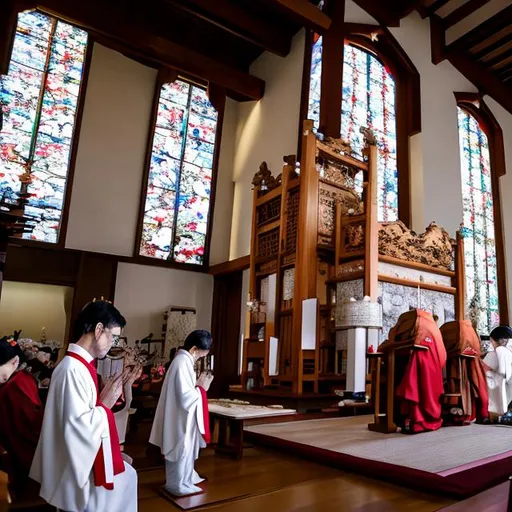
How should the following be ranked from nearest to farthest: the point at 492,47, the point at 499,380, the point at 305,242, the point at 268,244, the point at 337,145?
the point at 499,380, the point at 305,242, the point at 337,145, the point at 268,244, the point at 492,47

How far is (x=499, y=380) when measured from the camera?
4.89 m

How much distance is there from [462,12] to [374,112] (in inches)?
117

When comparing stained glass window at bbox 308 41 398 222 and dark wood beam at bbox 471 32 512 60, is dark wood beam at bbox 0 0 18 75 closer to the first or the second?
stained glass window at bbox 308 41 398 222

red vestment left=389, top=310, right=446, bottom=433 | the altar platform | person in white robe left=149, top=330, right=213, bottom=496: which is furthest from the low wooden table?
red vestment left=389, top=310, right=446, bottom=433

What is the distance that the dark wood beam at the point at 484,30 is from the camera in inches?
369

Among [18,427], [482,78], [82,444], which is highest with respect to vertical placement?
[482,78]

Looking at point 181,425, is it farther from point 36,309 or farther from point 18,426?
point 36,309

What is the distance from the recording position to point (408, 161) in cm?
938

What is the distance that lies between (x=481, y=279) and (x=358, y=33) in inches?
230

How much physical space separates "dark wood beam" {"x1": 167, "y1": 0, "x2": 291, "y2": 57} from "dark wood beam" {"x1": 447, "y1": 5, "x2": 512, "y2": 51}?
13.0 ft

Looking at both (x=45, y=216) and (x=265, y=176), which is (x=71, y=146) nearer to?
(x=45, y=216)

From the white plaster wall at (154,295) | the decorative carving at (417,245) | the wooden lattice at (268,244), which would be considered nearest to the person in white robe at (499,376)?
the decorative carving at (417,245)

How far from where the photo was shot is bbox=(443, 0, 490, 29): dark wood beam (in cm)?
924

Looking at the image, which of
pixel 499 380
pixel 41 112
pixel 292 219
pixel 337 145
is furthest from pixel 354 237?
pixel 41 112
